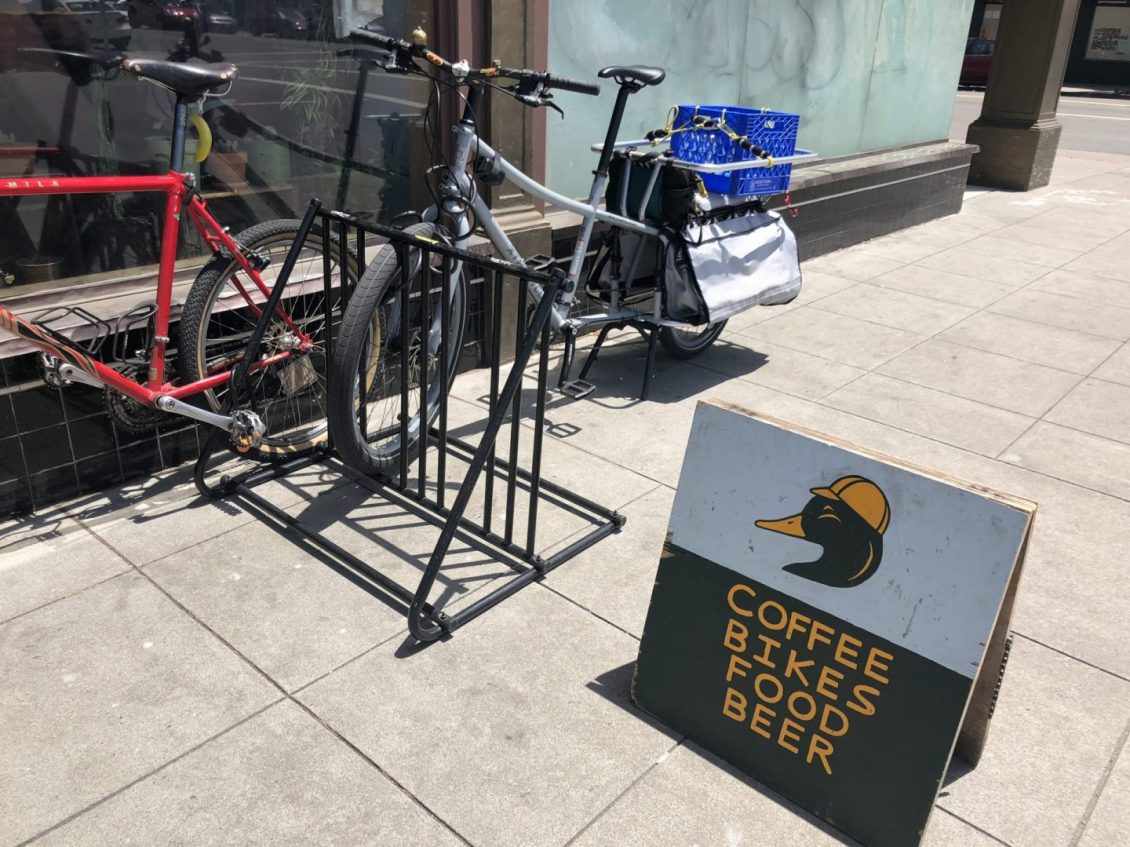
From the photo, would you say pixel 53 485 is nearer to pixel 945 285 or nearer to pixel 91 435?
pixel 91 435

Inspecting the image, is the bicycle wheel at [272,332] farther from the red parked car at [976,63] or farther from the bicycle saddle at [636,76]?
the red parked car at [976,63]

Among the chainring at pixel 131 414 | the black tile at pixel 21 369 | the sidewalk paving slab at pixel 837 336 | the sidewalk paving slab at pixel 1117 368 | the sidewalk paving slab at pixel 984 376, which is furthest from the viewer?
the sidewalk paving slab at pixel 837 336

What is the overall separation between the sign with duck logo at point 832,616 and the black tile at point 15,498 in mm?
2490

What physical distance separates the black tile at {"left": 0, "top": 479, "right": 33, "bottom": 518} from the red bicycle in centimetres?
43

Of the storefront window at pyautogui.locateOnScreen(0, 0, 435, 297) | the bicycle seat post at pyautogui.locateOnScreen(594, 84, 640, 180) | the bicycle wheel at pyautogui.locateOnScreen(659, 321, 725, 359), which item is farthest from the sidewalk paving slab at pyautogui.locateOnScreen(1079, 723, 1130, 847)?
the storefront window at pyautogui.locateOnScreen(0, 0, 435, 297)

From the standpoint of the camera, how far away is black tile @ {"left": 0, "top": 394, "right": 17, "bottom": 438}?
3.42 m

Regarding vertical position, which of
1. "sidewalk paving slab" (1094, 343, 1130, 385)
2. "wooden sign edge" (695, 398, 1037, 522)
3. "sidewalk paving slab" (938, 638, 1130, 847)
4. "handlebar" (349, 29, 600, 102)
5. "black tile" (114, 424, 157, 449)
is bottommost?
"sidewalk paving slab" (938, 638, 1130, 847)

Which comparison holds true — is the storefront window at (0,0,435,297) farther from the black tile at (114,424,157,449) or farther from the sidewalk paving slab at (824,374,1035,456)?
the sidewalk paving slab at (824,374,1035,456)

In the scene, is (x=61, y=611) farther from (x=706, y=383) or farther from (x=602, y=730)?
(x=706, y=383)

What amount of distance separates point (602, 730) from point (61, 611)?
1.83 m

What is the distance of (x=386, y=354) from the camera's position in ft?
13.8

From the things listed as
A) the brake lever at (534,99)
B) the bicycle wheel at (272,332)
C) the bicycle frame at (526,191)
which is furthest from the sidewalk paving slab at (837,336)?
the bicycle wheel at (272,332)

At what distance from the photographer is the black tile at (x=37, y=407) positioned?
3.47 m

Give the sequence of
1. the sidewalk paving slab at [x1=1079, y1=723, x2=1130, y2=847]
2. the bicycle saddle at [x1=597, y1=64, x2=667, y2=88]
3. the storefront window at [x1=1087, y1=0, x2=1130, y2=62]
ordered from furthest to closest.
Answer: the storefront window at [x1=1087, y1=0, x2=1130, y2=62] → the bicycle saddle at [x1=597, y1=64, x2=667, y2=88] → the sidewalk paving slab at [x1=1079, y1=723, x2=1130, y2=847]
